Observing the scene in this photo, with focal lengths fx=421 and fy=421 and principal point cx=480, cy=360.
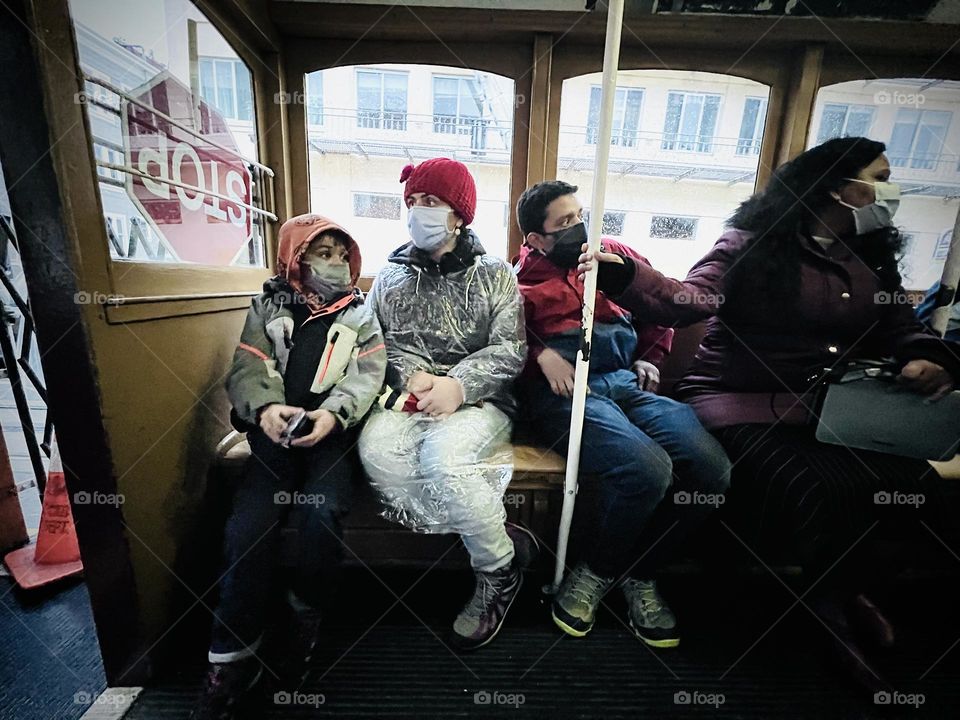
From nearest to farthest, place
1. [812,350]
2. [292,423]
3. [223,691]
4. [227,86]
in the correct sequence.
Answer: [223,691]
[292,423]
[812,350]
[227,86]

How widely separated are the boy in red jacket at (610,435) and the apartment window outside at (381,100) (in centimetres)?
84

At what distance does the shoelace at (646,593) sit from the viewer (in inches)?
52.3

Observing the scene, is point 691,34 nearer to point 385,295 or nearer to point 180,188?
point 385,295

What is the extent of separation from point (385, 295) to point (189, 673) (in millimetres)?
1230

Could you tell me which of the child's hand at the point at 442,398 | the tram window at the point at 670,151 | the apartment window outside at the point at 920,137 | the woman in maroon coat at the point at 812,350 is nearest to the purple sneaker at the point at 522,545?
the child's hand at the point at 442,398

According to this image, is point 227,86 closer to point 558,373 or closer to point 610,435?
point 558,373

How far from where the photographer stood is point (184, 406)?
4.09 feet

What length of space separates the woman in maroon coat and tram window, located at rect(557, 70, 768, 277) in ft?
1.75

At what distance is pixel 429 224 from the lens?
4.43 ft

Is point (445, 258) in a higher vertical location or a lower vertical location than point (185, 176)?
lower

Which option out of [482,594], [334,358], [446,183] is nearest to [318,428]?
[334,358]

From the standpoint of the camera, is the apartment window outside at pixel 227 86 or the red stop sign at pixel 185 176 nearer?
the red stop sign at pixel 185 176

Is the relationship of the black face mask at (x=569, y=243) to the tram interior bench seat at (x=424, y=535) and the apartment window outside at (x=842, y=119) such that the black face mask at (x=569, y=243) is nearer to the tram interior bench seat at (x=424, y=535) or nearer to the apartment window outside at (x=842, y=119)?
the tram interior bench seat at (x=424, y=535)

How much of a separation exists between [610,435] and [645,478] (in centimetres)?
15
